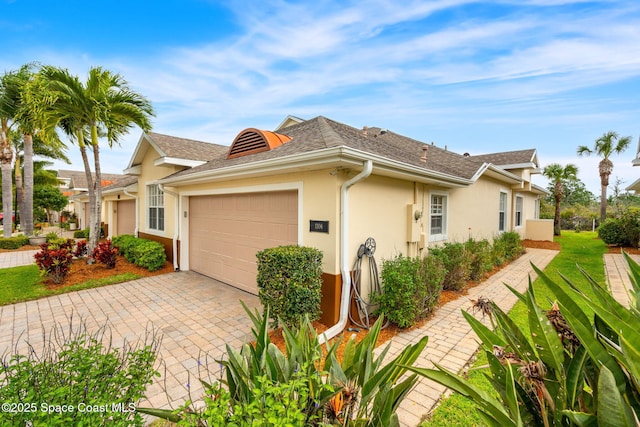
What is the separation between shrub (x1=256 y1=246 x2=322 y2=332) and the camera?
4379mm

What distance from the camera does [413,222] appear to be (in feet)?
21.3

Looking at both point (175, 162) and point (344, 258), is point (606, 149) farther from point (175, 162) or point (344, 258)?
point (175, 162)

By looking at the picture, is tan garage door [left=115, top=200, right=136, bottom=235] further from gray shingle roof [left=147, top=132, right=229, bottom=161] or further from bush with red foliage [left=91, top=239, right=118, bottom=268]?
gray shingle roof [left=147, top=132, right=229, bottom=161]

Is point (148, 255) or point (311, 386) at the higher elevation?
point (311, 386)

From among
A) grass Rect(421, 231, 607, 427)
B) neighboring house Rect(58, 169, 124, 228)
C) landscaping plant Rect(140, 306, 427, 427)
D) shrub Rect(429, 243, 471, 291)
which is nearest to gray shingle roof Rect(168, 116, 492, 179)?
shrub Rect(429, 243, 471, 291)

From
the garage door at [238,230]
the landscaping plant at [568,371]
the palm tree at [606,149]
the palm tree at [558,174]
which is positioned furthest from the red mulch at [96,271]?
the palm tree at [606,149]

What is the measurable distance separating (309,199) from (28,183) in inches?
763

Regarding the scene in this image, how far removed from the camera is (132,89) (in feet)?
29.9

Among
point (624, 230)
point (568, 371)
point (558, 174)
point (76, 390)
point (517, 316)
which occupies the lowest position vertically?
point (517, 316)

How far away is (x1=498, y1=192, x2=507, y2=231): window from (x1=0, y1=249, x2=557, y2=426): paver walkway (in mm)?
5321

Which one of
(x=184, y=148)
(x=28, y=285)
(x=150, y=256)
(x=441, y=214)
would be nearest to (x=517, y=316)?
(x=441, y=214)

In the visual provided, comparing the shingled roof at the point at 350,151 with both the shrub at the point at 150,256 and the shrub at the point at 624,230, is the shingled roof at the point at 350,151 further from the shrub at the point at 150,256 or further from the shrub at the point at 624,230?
the shrub at the point at 624,230

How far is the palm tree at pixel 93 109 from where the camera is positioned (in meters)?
7.96

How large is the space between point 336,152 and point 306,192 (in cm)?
137
